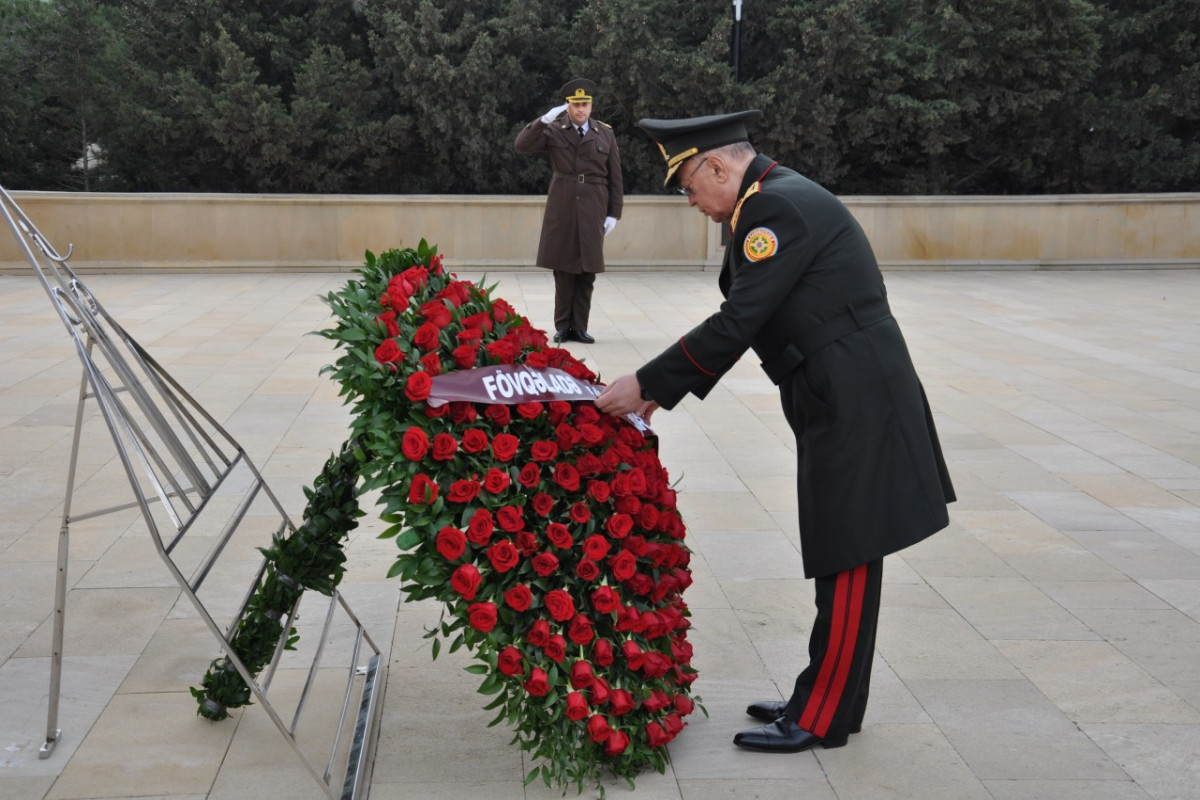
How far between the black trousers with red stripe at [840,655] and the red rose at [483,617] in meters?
0.95

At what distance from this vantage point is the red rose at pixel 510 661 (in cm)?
295

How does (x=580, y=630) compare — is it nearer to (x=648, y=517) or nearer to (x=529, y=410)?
(x=648, y=517)

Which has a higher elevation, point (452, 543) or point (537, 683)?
point (452, 543)

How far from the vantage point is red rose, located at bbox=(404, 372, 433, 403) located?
2914 millimetres

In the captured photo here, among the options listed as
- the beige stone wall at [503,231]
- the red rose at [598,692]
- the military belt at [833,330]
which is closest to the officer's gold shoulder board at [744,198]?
the military belt at [833,330]

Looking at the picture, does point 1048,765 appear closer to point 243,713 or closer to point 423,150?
point 243,713

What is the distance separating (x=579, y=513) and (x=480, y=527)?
270mm

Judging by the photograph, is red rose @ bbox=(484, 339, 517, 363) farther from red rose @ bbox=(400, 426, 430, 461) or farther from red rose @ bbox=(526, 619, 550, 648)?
red rose @ bbox=(526, 619, 550, 648)

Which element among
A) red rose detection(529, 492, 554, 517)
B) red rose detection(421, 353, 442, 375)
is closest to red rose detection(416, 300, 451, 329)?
red rose detection(421, 353, 442, 375)

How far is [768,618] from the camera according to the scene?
439 cm

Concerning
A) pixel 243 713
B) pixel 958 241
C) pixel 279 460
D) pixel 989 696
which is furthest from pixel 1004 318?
pixel 243 713

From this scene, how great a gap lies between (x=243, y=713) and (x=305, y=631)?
642 millimetres

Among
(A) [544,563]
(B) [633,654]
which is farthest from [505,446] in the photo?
(B) [633,654]

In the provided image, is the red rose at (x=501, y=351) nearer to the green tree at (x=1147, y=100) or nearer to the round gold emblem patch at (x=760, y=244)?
the round gold emblem patch at (x=760, y=244)
